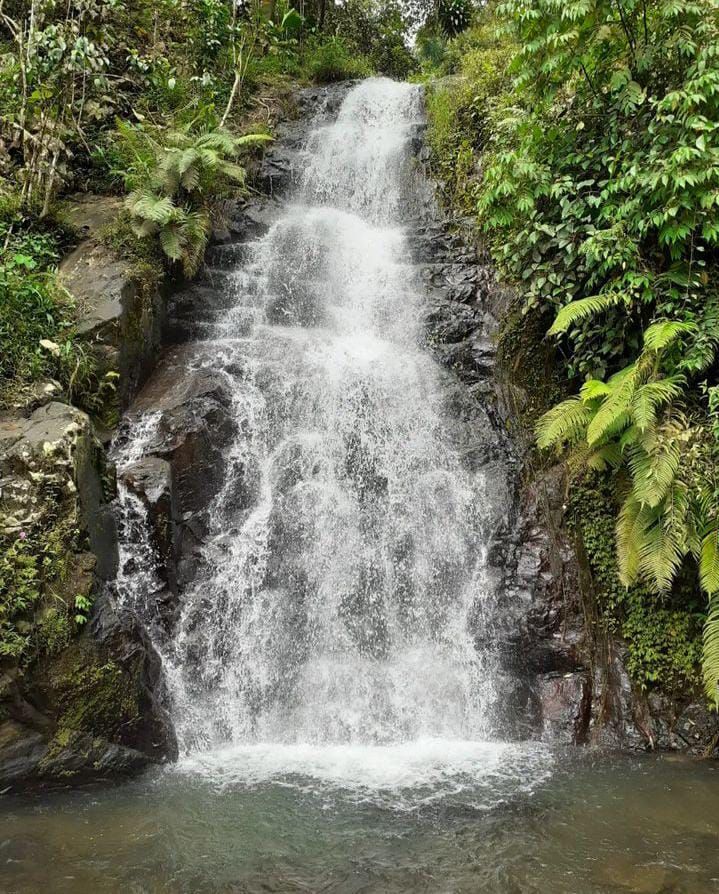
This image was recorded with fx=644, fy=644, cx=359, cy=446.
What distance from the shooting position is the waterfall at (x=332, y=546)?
6883mm

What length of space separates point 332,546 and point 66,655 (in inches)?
126

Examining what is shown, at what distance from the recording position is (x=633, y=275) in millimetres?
7250

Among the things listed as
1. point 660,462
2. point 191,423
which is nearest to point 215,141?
point 191,423

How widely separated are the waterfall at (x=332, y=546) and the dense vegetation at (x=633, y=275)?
5.57ft

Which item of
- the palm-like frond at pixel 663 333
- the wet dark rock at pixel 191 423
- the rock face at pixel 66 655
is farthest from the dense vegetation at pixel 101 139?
the palm-like frond at pixel 663 333

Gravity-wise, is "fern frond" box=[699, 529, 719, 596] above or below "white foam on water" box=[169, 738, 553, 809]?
above

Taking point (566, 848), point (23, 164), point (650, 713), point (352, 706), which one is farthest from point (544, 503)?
point (23, 164)

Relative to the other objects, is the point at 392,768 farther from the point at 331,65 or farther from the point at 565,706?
the point at 331,65

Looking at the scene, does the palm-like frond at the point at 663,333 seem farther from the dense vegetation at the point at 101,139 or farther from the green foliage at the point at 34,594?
the dense vegetation at the point at 101,139

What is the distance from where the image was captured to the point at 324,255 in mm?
11758

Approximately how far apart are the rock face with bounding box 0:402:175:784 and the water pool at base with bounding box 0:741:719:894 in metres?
0.33

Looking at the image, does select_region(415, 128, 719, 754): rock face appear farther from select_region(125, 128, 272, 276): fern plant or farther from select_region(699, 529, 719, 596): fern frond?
select_region(125, 128, 272, 276): fern plant

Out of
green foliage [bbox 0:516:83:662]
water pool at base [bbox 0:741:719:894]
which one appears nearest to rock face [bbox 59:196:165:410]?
green foliage [bbox 0:516:83:662]

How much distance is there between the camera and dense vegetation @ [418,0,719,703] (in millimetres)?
6516
